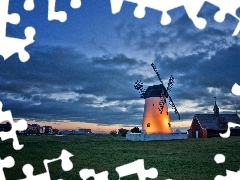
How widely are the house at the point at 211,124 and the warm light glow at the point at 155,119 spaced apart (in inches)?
499

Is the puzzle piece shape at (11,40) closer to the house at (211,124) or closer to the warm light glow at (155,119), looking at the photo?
the warm light glow at (155,119)

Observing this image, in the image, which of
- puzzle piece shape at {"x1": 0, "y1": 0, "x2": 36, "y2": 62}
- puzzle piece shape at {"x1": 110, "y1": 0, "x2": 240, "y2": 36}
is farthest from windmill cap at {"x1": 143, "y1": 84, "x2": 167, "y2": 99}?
puzzle piece shape at {"x1": 110, "y1": 0, "x2": 240, "y2": 36}

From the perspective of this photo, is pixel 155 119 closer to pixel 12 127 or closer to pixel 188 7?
pixel 12 127

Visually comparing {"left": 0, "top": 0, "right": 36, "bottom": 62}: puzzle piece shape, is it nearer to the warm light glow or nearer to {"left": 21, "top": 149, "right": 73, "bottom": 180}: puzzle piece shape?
{"left": 21, "top": 149, "right": 73, "bottom": 180}: puzzle piece shape

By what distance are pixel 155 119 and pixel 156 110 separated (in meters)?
1.51

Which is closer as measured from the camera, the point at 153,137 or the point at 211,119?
the point at 153,137

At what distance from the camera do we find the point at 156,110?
163ft

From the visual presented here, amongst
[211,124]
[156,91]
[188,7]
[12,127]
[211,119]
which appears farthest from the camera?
[211,119]

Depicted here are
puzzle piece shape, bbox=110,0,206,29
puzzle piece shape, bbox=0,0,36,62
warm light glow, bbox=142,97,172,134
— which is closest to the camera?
puzzle piece shape, bbox=110,0,206,29

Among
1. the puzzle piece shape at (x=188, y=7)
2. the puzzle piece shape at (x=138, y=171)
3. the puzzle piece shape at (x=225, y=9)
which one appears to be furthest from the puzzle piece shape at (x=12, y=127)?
the puzzle piece shape at (x=225, y=9)

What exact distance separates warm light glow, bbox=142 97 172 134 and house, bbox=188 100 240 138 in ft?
41.6

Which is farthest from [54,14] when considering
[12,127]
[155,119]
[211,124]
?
[211,124]

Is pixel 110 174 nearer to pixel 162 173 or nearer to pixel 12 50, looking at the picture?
pixel 162 173

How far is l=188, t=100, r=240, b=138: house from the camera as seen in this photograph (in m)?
59.1
